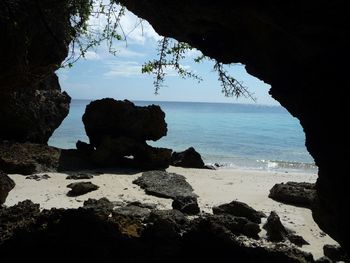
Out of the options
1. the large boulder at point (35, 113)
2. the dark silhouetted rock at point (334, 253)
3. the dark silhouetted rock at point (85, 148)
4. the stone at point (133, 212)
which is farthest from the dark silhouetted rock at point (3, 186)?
the dark silhouetted rock at point (85, 148)

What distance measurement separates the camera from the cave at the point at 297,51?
389 cm

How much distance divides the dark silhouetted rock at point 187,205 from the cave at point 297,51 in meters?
3.01

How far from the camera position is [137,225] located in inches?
226

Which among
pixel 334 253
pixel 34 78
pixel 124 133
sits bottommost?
pixel 334 253

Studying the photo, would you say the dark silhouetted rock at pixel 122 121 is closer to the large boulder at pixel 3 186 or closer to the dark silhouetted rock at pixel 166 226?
the large boulder at pixel 3 186

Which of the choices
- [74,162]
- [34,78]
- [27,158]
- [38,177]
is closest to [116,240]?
[34,78]

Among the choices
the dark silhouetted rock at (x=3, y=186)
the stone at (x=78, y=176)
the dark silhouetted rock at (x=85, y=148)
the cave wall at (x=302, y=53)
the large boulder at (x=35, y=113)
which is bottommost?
the stone at (x=78, y=176)

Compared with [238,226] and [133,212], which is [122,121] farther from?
[238,226]

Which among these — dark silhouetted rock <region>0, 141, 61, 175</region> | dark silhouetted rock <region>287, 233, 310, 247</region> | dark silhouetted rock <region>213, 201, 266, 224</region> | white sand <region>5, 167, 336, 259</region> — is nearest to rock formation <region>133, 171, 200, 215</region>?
white sand <region>5, 167, 336, 259</region>

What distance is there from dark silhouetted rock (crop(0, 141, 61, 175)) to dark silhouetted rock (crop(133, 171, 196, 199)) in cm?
273

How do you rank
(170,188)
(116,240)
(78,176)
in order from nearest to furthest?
(116,240) < (170,188) < (78,176)

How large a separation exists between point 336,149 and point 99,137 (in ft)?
37.9

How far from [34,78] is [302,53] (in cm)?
460

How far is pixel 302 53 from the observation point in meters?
4.29
